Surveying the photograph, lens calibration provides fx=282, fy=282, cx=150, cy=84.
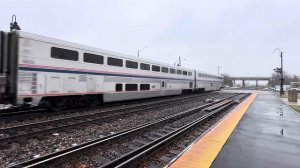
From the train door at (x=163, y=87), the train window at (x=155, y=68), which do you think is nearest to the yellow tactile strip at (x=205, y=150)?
the train window at (x=155, y=68)

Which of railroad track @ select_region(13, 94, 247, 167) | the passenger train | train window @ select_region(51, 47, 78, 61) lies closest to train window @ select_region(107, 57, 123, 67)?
the passenger train

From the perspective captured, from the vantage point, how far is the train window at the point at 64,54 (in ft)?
44.1

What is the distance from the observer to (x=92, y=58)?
16.1 m

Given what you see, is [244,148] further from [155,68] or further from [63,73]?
[155,68]

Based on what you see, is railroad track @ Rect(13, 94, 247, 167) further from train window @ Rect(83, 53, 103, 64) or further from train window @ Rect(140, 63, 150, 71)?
train window @ Rect(140, 63, 150, 71)

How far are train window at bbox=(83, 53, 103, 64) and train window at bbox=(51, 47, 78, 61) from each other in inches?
29.7

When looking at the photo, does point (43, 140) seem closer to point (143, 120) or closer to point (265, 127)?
point (143, 120)

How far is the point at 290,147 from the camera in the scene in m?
8.16

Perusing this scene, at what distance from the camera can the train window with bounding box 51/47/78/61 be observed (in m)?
13.5

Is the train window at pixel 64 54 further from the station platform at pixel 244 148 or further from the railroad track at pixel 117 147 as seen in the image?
the station platform at pixel 244 148

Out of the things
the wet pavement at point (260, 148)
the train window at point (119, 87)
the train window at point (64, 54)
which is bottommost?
the wet pavement at point (260, 148)

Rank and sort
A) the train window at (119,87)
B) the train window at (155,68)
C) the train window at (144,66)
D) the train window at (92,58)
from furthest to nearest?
1. the train window at (155,68)
2. the train window at (144,66)
3. the train window at (119,87)
4. the train window at (92,58)

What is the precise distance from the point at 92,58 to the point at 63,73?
8.47 feet

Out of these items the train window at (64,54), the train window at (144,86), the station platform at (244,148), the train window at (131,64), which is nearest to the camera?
the station platform at (244,148)
